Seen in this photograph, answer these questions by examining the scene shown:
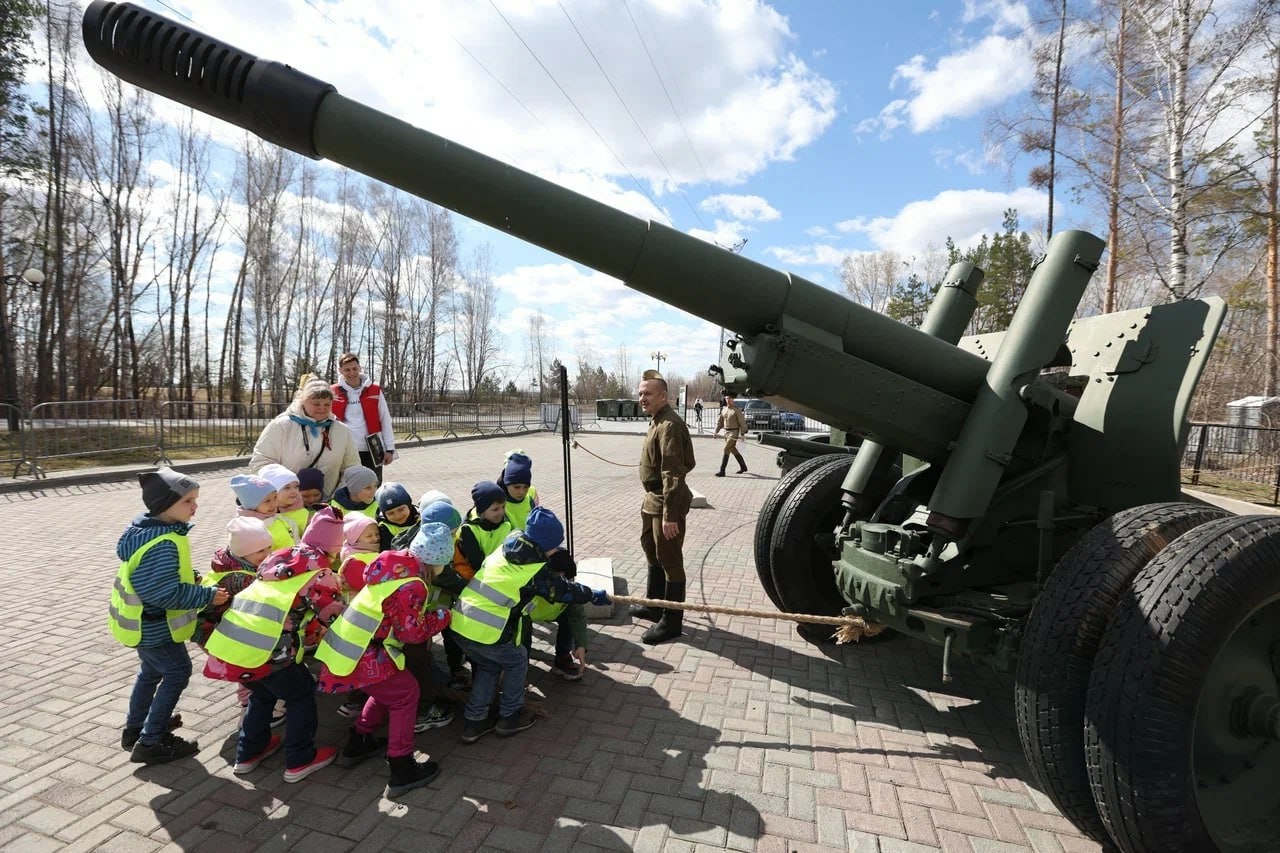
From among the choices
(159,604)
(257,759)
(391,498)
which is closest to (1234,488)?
(391,498)

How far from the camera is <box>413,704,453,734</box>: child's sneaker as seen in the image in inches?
123

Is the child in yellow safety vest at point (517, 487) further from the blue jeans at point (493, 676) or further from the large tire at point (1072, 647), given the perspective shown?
the large tire at point (1072, 647)

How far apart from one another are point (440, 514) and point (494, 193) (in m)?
1.58

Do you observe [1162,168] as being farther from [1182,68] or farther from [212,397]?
[212,397]

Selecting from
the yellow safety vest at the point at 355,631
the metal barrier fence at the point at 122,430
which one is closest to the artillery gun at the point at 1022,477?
the yellow safety vest at the point at 355,631

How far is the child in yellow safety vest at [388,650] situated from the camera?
8.32 ft

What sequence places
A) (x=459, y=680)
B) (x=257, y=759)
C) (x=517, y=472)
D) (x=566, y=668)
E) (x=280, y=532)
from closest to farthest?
(x=257, y=759)
(x=280, y=532)
(x=459, y=680)
(x=566, y=668)
(x=517, y=472)

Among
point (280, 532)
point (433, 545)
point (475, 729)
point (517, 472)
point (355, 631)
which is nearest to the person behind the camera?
point (355, 631)

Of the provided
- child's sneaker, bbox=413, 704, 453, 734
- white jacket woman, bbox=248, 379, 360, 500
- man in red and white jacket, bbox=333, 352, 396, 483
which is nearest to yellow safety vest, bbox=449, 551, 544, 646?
child's sneaker, bbox=413, 704, 453, 734

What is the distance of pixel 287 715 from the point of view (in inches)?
107

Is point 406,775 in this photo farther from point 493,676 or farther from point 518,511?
point 518,511

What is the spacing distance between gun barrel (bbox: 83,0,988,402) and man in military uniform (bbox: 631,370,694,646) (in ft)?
4.60

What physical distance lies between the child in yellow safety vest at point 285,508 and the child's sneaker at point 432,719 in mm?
1213

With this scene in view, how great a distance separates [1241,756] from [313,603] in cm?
392
